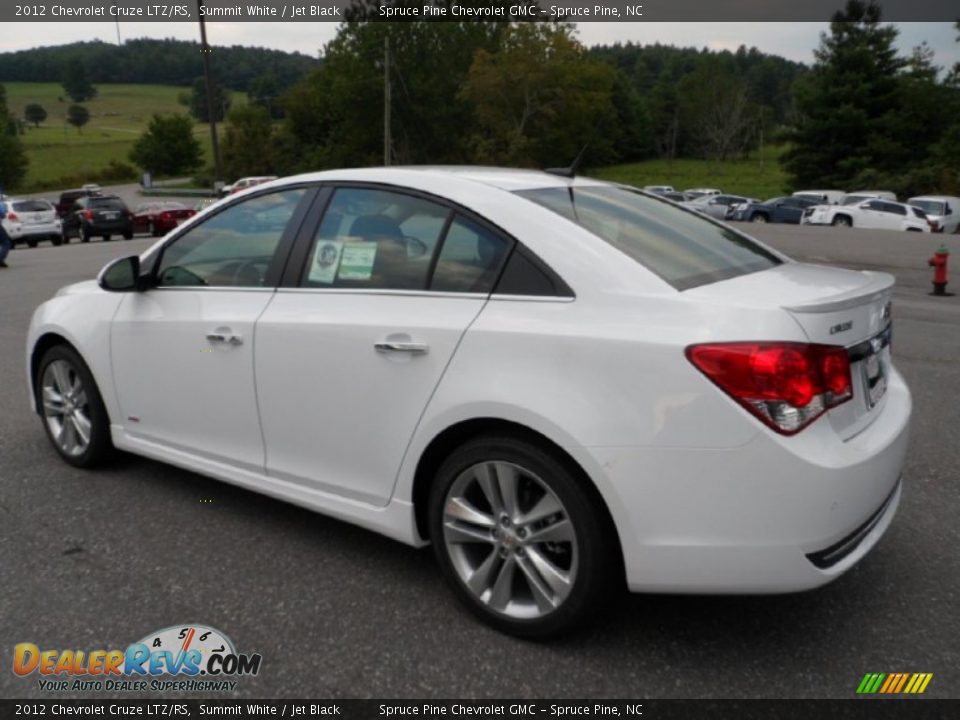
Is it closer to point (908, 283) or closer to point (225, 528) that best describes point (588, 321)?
point (225, 528)

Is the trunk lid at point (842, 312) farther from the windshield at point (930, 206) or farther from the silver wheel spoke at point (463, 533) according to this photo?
the windshield at point (930, 206)

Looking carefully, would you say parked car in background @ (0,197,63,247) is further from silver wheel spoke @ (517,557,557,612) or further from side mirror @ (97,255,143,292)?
silver wheel spoke @ (517,557,557,612)

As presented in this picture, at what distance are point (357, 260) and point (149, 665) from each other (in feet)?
5.35

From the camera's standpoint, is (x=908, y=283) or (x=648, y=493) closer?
(x=648, y=493)

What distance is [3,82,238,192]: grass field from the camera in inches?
3416

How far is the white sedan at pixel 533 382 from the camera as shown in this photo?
2.50m

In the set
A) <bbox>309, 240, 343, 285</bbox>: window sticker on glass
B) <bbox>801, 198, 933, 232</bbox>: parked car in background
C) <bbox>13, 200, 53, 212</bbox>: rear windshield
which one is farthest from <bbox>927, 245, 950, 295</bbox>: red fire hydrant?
<bbox>13, 200, 53, 212</bbox>: rear windshield

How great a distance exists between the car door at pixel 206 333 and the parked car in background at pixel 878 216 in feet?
101

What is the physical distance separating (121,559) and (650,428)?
232 centimetres

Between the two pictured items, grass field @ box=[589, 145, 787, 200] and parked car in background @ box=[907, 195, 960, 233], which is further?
grass field @ box=[589, 145, 787, 200]

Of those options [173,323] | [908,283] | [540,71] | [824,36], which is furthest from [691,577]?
[540,71]

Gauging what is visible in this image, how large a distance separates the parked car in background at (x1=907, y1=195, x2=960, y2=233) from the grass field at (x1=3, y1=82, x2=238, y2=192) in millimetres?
71614

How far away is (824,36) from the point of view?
173 ft
